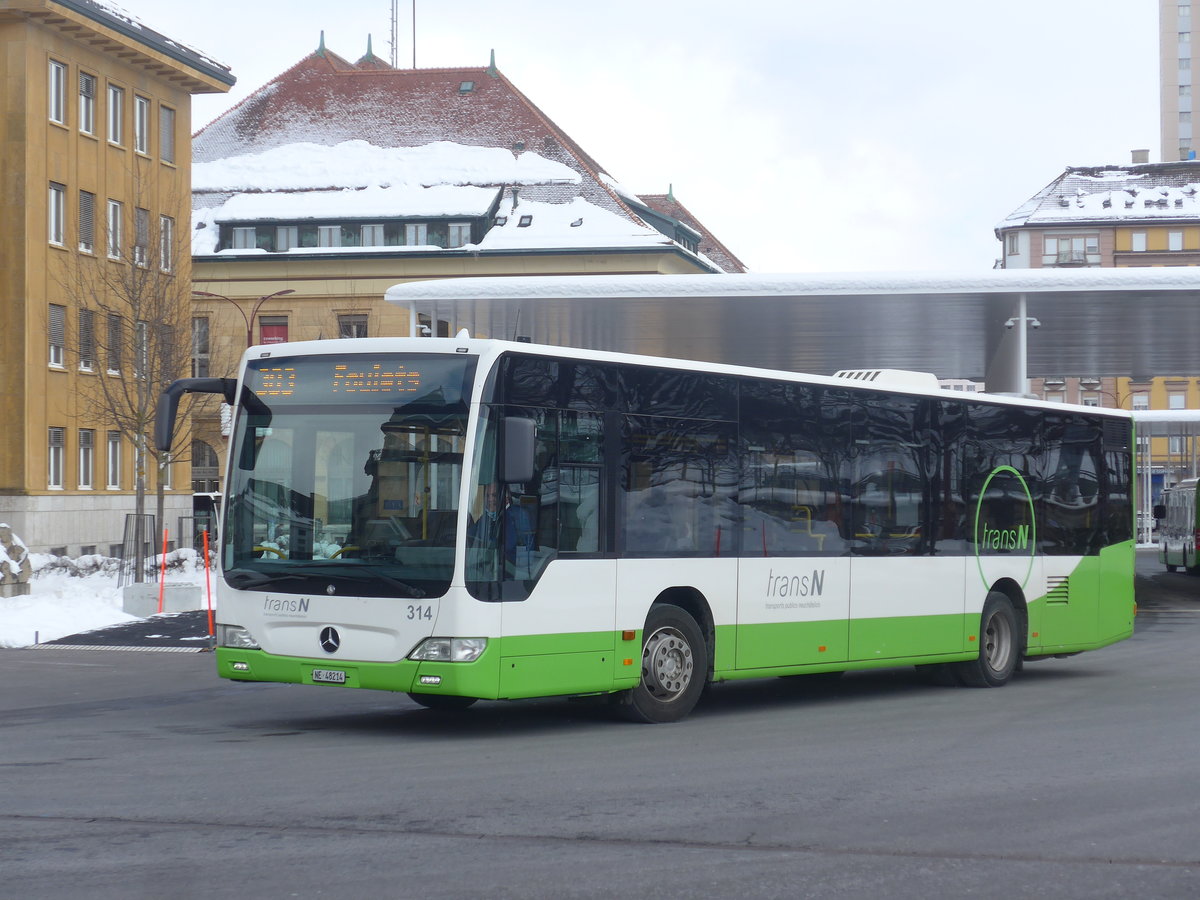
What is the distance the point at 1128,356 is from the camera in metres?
40.3

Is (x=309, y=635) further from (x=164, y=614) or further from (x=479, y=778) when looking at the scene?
(x=164, y=614)

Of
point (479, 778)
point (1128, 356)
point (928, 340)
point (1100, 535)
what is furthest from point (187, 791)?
point (1128, 356)

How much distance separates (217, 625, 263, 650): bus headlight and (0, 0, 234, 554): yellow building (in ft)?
102

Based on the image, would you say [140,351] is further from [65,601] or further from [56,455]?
[56,455]

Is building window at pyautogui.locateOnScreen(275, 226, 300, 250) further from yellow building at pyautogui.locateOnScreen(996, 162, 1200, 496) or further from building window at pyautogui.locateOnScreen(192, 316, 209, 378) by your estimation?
yellow building at pyautogui.locateOnScreen(996, 162, 1200, 496)

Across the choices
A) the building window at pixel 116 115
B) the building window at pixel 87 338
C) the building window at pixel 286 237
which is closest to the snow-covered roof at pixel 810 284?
the building window at pixel 87 338

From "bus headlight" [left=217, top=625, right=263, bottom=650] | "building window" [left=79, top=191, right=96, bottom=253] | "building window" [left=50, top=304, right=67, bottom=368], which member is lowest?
"bus headlight" [left=217, top=625, right=263, bottom=650]

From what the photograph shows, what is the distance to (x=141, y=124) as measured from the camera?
51.9 m

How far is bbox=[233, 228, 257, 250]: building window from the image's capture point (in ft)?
226

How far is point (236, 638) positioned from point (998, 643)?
25.5 feet

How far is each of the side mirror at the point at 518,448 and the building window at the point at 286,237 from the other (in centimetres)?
5814

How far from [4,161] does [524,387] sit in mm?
37669

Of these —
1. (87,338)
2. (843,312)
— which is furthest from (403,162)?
(843,312)

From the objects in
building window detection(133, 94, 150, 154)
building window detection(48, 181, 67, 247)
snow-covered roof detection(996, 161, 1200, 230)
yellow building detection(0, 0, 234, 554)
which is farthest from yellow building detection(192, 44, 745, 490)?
snow-covered roof detection(996, 161, 1200, 230)
